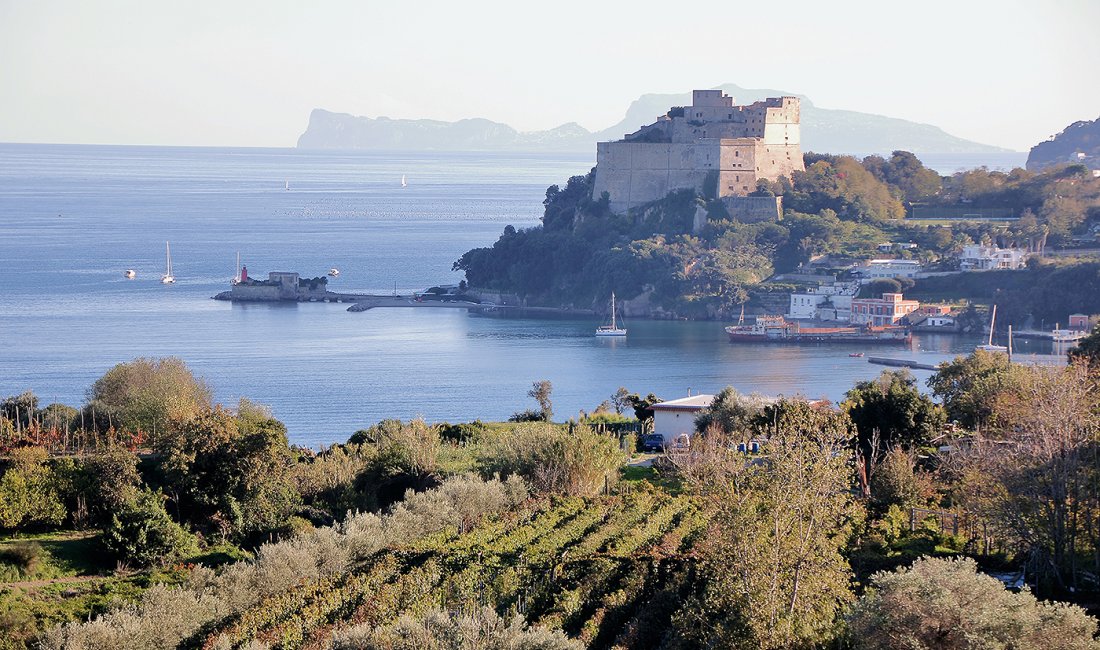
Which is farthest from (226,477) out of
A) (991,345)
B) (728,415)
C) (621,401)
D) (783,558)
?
(991,345)

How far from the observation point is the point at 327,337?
39.2 m

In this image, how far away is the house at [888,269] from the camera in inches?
1796

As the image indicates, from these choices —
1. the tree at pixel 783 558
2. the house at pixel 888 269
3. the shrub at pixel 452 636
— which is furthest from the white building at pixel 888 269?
the shrub at pixel 452 636

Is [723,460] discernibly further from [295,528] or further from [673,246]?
[673,246]

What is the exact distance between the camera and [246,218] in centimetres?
7888

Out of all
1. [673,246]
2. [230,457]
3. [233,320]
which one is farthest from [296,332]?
[230,457]

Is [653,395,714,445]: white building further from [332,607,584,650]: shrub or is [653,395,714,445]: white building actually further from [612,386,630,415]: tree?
[332,607,584,650]: shrub

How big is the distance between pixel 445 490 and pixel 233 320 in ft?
102

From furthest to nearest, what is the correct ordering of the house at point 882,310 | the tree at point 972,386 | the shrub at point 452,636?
1. the house at point 882,310
2. the tree at point 972,386
3. the shrub at point 452,636

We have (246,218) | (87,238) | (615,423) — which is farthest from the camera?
(246,218)

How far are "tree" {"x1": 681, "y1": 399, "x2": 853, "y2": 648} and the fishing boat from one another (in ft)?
104

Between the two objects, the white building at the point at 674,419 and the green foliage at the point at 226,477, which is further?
the white building at the point at 674,419

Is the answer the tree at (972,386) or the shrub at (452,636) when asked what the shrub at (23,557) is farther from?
the tree at (972,386)

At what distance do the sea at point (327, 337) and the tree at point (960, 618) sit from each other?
1576cm
